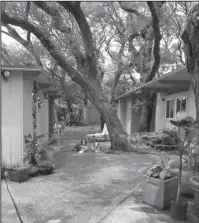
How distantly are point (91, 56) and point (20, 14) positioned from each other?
19.6 feet

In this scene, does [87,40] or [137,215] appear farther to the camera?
[87,40]

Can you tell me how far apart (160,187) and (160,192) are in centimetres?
7

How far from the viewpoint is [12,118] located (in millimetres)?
5289

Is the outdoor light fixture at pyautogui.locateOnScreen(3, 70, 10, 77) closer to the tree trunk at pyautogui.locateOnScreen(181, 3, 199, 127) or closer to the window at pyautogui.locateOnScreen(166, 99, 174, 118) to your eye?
the tree trunk at pyautogui.locateOnScreen(181, 3, 199, 127)

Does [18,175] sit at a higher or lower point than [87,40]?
lower

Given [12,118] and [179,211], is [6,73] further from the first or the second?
[179,211]

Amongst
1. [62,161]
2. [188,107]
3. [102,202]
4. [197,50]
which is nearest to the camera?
[197,50]

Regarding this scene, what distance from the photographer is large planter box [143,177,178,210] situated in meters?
3.27

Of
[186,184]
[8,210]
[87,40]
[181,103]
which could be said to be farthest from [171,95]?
[8,210]

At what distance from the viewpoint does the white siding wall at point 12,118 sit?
17.2 feet

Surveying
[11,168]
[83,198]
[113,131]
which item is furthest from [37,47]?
[83,198]

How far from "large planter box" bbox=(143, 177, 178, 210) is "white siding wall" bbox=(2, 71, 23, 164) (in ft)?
11.0

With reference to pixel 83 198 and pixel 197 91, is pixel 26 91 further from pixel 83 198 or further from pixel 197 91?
pixel 197 91

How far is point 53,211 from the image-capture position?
3.24 metres
